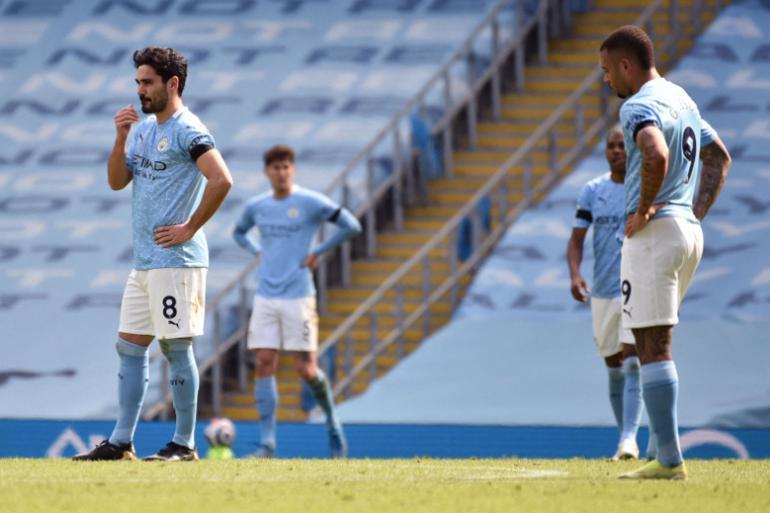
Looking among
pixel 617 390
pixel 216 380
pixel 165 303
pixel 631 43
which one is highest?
pixel 631 43

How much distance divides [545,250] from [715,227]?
1561 millimetres

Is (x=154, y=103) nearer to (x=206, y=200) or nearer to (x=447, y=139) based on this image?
(x=206, y=200)

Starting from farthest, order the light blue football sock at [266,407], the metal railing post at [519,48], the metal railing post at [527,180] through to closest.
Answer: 1. the metal railing post at [519,48]
2. the metal railing post at [527,180]
3. the light blue football sock at [266,407]

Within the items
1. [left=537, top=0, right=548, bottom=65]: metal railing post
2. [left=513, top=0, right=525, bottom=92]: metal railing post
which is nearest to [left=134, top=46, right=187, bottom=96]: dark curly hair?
[left=513, top=0, right=525, bottom=92]: metal railing post

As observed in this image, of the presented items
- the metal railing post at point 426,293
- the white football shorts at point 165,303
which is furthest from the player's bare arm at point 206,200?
the metal railing post at point 426,293

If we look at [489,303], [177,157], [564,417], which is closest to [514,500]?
[177,157]

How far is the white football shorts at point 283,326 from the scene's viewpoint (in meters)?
11.0

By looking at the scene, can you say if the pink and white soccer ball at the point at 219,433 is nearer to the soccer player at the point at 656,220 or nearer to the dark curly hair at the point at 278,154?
the dark curly hair at the point at 278,154

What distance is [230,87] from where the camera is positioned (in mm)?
18375

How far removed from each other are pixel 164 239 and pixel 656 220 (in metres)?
2.42

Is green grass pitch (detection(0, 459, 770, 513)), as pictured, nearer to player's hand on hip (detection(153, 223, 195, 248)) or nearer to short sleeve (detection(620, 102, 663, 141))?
player's hand on hip (detection(153, 223, 195, 248))

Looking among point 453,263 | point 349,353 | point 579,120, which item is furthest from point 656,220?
point 579,120

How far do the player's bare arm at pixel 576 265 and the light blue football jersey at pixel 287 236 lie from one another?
2202mm

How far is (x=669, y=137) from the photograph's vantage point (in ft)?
21.9
